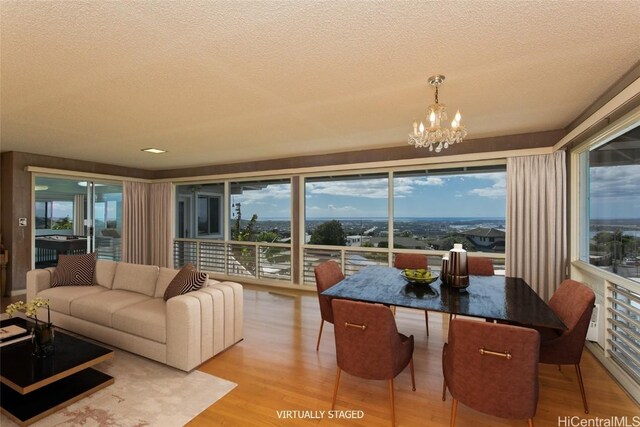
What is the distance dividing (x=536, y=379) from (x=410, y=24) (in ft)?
6.36

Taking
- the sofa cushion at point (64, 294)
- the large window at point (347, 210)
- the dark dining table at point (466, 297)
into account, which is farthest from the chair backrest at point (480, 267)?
the sofa cushion at point (64, 294)

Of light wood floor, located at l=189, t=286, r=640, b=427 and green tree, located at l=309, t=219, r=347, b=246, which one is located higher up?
green tree, located at l=309, t=219, r=347, b=246

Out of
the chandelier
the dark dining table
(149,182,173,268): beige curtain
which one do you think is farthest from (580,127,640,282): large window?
(149,182,173,268): beige curtain

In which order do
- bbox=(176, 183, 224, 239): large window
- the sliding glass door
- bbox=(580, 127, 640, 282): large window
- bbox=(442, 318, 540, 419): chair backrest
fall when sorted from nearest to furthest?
bbox=(442, 318, 540, 419): chair backrest < bbox=(580, 127, 640, 282): large window < the sliding glass door < bbox=(176, 183, 224, 239): large window

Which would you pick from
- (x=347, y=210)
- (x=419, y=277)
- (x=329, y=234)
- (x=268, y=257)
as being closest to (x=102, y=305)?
(x=268, y=257)

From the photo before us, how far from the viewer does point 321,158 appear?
511 centimetres

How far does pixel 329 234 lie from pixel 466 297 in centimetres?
316

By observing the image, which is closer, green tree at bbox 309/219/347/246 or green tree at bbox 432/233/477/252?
green tree at bbox 432/233/477/252

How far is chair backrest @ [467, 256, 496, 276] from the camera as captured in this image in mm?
3211

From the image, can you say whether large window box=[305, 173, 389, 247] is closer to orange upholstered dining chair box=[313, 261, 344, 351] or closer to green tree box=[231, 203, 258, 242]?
green tree box=[231, 203, 258, 242]

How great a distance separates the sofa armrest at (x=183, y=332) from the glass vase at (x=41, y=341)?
846 millimetres

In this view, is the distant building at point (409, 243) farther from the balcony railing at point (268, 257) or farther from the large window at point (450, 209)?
the balcony railing at point (268, 257)

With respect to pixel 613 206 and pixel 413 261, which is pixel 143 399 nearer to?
pixel 413 261

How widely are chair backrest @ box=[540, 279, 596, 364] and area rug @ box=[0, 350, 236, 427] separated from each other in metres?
2.40
